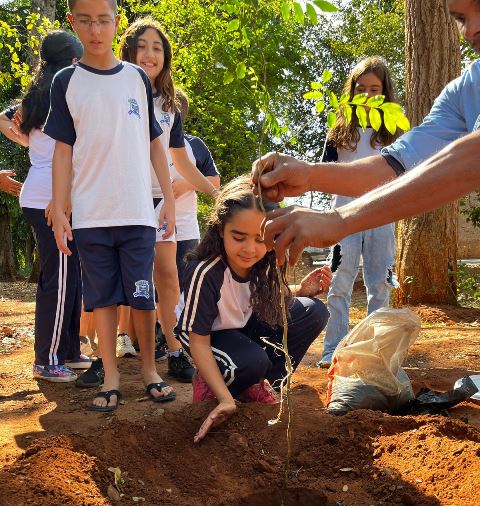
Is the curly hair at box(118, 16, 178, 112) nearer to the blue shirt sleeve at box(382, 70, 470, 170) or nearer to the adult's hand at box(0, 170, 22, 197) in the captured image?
the adult's hand at box(0, 170, 22, 197)

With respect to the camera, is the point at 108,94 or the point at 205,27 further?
the point at 205,27

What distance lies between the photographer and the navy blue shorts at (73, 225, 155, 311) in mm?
3561

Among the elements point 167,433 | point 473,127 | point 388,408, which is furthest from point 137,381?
point 473,127

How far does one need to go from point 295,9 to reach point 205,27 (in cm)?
1151

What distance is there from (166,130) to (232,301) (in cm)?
141

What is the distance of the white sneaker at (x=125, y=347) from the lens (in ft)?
15.9

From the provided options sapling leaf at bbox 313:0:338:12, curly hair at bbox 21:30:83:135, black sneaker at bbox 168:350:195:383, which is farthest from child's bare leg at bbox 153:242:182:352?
sapling leaf at bbox 313:0:338:12

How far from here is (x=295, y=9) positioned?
190 centimetres

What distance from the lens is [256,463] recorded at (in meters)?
2.68

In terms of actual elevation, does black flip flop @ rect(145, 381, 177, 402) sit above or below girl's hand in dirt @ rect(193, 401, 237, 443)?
below

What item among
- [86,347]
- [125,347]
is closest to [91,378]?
[125,347]

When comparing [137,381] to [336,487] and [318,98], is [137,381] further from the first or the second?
[318,98]

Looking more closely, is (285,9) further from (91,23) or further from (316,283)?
(316,283)

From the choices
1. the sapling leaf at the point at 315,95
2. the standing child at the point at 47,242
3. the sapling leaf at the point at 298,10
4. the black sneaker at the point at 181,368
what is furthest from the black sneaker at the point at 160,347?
the sapling leaf at the point at 298,10
